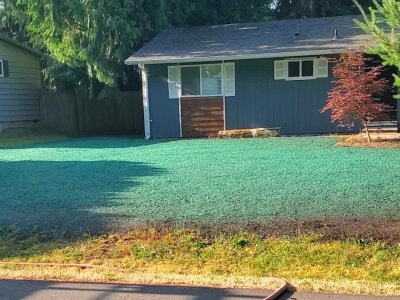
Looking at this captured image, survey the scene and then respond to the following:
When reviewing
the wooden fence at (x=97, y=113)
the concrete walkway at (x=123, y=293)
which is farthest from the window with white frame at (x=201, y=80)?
the concrete walkway at (x=123, y=293)

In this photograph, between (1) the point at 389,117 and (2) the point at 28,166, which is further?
(1) the point at 389,117

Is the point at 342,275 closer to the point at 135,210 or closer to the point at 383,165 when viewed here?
the point at 135,210

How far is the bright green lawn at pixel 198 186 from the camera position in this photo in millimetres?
6176

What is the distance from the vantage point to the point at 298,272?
4.48m

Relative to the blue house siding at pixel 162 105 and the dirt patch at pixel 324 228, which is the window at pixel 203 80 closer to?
the blue house siding at pixel 162 105

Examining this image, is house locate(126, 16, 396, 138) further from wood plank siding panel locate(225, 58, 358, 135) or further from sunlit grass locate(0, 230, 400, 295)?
sunlit grass locate(0, 230, 400, 295)

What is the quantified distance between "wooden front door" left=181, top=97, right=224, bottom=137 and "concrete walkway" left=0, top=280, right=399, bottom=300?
40.4 ft

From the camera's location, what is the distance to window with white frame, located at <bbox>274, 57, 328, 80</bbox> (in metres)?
15.5

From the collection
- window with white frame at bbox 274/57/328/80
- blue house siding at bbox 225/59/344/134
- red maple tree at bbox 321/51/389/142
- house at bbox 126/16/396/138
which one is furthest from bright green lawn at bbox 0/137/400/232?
window with white frame at bbox 274/57/328/80

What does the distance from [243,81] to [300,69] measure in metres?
1.81

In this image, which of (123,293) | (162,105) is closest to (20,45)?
(162,105)

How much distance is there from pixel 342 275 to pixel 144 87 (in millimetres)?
A: 13152

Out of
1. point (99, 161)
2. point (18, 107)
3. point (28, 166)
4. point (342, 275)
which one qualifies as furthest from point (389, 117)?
point (18, 107)

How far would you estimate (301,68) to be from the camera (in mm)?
15711
